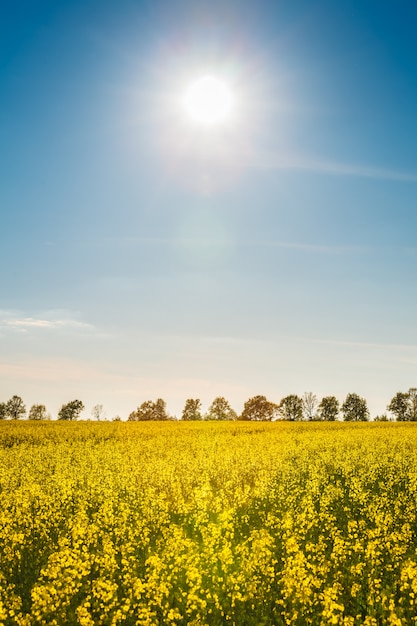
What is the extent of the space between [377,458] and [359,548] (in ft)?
56.7

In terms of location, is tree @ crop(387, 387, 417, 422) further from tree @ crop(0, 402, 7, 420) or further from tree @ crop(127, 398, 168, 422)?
tree @ crop(0, 402, 7, 420)

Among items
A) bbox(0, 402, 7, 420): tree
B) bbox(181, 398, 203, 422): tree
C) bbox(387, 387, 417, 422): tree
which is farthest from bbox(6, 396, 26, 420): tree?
bbox(387, 387, 417, 422): tree

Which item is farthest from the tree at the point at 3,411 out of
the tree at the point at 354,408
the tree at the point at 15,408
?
the tree at the point at 354,408

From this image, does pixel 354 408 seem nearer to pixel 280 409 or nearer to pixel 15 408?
pixel 280 409

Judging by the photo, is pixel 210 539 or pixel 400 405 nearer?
pixel 210 539

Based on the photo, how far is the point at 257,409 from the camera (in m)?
144

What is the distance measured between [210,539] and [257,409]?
5403 inches

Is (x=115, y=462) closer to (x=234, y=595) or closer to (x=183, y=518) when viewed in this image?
(x=183, y=518)

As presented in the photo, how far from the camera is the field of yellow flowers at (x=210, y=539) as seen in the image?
809cm

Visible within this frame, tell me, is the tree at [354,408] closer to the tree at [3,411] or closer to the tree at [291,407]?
the tree at [291,407]

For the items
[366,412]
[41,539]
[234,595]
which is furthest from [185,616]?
[366,412]

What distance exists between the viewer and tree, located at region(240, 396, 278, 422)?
14350cm

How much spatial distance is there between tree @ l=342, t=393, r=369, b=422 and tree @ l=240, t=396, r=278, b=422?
24736 millimetres

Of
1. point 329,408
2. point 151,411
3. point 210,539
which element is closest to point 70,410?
point 151,411
